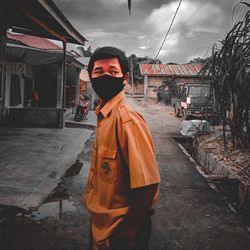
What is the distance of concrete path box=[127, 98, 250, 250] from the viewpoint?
3324mm

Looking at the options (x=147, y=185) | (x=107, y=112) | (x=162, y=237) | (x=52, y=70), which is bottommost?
(x=162, y=237)

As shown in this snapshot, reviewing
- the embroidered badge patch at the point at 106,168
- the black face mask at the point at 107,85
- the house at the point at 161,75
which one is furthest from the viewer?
the house at the point at 161,75

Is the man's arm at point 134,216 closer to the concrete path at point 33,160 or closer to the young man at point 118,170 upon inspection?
the young man at point 118,170

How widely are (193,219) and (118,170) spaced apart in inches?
111

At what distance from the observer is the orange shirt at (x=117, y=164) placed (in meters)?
1.42

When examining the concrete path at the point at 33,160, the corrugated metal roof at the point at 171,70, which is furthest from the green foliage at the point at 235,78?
the corrugated metal roof at the point at 171,70

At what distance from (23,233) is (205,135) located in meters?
7.29

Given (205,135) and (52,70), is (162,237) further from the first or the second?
(52,70)

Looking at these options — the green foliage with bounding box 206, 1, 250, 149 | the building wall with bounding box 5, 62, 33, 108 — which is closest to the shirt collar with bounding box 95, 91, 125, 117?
the green foliage with bounding box 206, 1, 250, 149

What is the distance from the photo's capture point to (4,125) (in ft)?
34.2

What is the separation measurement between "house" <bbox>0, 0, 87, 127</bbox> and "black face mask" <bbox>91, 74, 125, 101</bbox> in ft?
16.0

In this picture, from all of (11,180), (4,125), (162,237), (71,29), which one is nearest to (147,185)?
(162,237)

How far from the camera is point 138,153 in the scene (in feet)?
4.68

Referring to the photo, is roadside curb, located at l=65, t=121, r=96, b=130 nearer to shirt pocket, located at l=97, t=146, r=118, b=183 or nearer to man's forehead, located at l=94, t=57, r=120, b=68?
man's forehead, located at l=94, t=57, r=120, b=68
